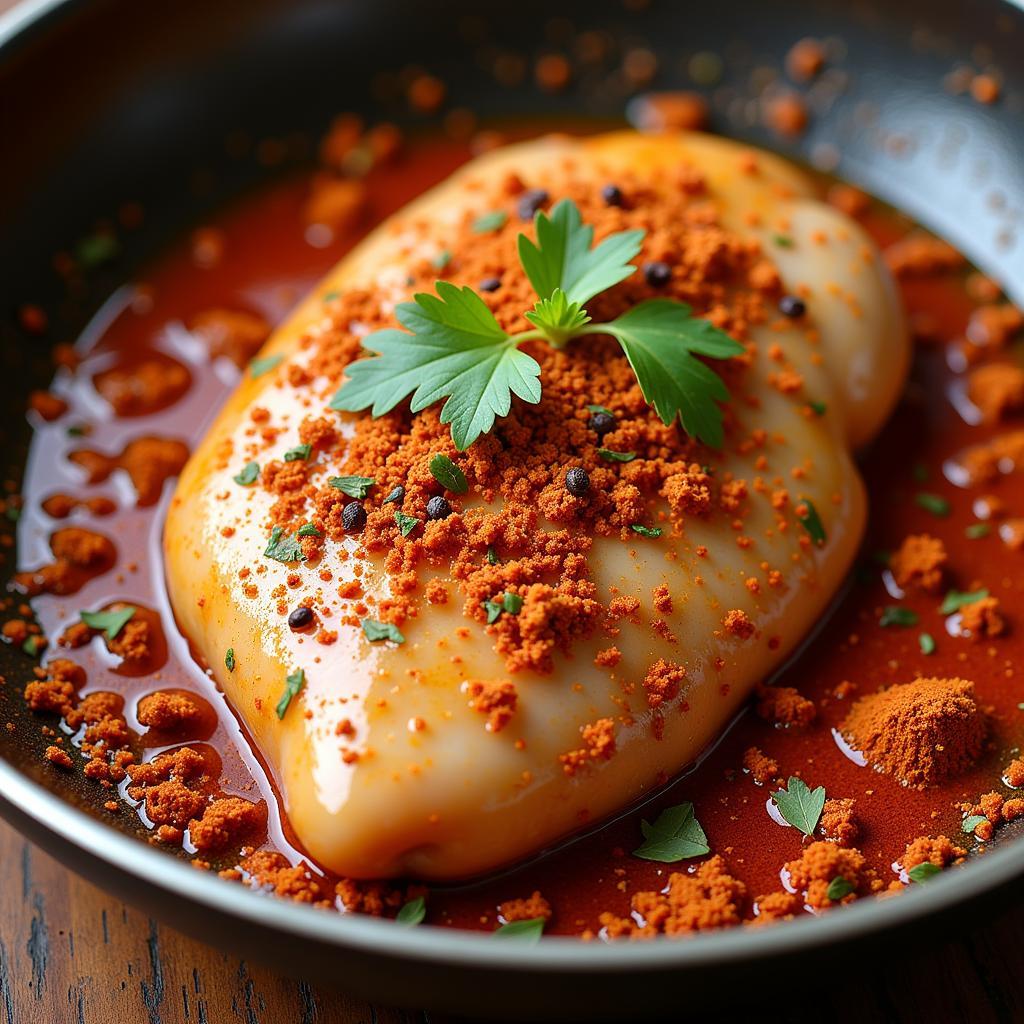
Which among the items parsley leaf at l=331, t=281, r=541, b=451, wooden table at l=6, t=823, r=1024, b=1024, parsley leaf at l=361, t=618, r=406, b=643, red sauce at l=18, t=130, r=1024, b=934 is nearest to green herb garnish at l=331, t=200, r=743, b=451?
parsley leaf at l=331, t=281, r=541, b=451

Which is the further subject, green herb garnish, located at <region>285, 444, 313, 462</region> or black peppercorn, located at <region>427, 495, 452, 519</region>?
green herb garnish, located at <region>285, 444, 313, 462</region>

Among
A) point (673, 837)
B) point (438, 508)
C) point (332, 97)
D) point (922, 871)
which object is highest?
point (332, 97)

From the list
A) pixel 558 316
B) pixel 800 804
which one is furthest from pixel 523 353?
pixel 800 804

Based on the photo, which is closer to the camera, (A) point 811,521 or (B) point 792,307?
(A) point 811,521

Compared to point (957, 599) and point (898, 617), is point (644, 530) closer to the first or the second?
point (898, 617)

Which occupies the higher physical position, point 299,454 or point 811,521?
point 299,454

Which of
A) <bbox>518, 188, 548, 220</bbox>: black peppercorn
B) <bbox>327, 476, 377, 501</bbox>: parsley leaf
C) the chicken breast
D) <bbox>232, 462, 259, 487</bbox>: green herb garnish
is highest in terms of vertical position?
<bbox>518, 188, 548, 220</bbox>: black peppercorn

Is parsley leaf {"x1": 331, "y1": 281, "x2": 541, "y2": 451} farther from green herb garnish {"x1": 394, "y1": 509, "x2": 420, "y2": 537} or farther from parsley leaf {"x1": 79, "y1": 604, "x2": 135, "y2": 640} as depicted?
parsley leaf {"x1": 79, "y1": 604, "x2": 135, "y2": 640}

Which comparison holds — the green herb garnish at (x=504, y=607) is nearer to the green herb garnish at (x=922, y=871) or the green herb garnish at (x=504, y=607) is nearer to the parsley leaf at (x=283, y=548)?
the parsley leaf at (x=283, y=548)
